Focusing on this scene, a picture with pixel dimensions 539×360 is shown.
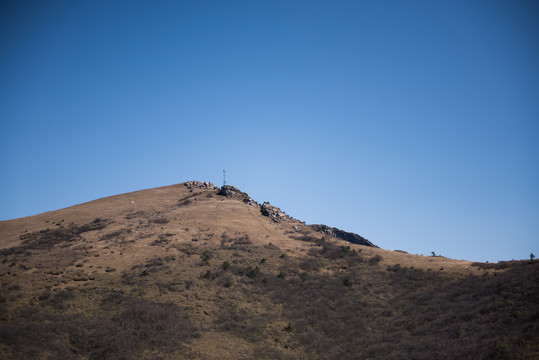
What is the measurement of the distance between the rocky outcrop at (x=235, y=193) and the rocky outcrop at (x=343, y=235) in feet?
57.9

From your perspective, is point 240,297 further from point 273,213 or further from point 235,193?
point 235,193

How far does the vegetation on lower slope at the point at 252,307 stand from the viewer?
32.9 m

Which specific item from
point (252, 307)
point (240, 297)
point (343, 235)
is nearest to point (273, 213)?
point (343, 235)

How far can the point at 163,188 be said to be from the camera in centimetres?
10188

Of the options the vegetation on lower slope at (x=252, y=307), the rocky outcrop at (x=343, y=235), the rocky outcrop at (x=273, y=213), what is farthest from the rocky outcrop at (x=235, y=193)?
the vegetation on lower slope at (x=252, y=307)

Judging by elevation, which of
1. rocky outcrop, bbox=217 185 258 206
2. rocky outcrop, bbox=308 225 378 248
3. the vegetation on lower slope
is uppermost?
rocky outcrop, bbox=217 185 258 206

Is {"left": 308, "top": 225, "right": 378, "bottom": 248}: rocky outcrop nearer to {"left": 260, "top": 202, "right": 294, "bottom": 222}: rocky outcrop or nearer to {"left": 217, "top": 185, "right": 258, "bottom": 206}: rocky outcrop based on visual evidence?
{"left": 260, "top": 202, "right": 294, "bottom": 222}: rocky outcrop

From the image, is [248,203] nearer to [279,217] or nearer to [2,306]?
[279,217]

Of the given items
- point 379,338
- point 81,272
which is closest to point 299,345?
point 379,338

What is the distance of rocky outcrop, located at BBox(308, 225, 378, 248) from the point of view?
85.1 m

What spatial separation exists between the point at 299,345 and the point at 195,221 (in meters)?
41.4

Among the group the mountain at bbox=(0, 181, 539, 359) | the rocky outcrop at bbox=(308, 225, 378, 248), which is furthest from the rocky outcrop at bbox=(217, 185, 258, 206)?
the mountain at bbox=(0, 181, 539, 359)

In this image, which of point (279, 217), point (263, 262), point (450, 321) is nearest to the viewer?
point (450, 321)

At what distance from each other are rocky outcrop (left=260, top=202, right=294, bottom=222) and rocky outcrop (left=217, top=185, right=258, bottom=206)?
4.46 m
